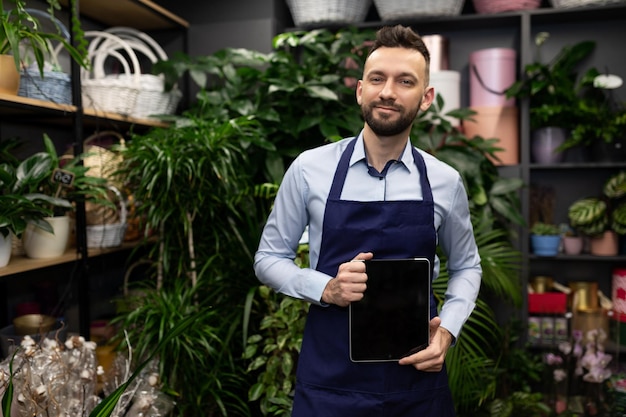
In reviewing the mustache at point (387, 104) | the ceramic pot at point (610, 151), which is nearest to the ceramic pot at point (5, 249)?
the mustache at point (387, 104)

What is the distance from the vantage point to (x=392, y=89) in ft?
4.14

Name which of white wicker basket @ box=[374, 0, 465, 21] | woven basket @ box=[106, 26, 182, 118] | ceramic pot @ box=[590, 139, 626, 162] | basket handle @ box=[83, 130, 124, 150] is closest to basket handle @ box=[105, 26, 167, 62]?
woven basket @ box=[106, 26, 182, 118]

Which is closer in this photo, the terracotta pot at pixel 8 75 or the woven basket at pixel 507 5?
the terracotta pot at pixel 8 75

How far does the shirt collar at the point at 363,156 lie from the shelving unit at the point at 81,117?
1.25 m

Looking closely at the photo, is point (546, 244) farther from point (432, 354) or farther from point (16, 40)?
point (16, 40)

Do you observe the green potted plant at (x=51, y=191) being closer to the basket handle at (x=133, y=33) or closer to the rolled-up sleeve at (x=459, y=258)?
the basket handle at (x=133, y=33)

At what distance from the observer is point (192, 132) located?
226 cm

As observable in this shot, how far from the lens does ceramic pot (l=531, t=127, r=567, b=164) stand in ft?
9.57

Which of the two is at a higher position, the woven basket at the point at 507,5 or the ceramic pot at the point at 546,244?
the woven basket at the point at 507,5

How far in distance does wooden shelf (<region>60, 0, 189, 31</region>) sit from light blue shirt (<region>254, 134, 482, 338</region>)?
167 cm

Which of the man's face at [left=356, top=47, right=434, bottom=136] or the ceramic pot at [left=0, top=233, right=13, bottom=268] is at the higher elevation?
the man's face at [left=356, top=47, right=434, bottom=136]

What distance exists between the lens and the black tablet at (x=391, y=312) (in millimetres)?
1204

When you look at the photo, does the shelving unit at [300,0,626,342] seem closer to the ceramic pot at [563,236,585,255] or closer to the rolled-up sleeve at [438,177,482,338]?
the ceramic pot at [563,236,585,255]

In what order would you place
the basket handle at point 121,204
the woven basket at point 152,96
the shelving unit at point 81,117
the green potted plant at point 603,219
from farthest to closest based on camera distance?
the green potted plant at point 603,219
the woven basket at point 152,96
the basket handle at point 121,204
the shelving unit at point 81,117
